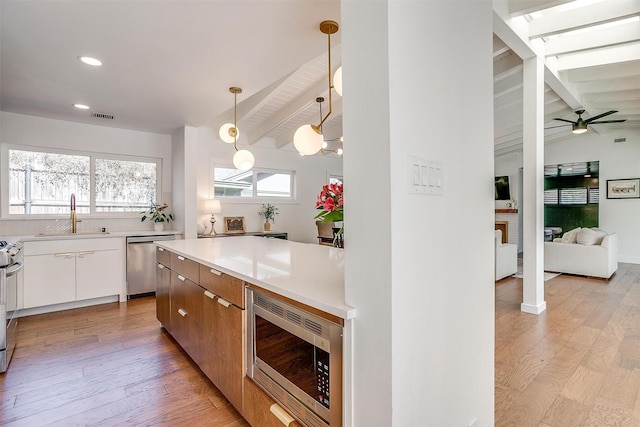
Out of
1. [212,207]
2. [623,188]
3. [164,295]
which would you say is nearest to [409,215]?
[164,295]

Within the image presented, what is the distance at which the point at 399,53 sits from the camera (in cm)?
94

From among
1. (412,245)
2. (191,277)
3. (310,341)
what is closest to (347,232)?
(412,245)

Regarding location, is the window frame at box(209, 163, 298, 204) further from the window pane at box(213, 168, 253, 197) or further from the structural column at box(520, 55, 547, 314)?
the structural column at box(520, 55, 547, 314)

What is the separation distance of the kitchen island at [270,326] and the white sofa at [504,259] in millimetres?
3674

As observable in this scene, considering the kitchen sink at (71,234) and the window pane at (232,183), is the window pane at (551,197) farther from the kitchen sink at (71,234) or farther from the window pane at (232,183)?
the kitchen sink at (71,234)

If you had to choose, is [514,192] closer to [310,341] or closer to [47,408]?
[310,341]

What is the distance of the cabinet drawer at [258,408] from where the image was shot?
4.53ft

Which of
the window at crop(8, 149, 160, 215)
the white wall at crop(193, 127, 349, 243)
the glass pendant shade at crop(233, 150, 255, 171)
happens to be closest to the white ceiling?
the window at crop(8, 149, 160, 215)

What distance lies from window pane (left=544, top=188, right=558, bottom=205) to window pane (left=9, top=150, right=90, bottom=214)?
31.3 feet

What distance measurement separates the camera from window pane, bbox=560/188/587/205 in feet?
23.6

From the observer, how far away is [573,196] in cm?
736

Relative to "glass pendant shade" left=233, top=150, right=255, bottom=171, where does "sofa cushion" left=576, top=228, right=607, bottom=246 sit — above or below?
below

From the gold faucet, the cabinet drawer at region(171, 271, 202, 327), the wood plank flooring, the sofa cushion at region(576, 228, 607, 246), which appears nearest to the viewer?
the wood plank flooring

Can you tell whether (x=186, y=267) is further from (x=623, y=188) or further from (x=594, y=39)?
(x=623, y=188)
